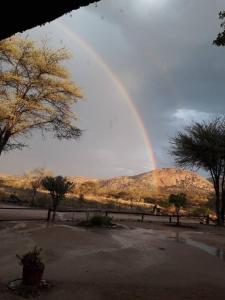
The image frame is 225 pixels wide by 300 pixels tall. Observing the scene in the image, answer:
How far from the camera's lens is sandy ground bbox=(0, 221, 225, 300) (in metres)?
8.76

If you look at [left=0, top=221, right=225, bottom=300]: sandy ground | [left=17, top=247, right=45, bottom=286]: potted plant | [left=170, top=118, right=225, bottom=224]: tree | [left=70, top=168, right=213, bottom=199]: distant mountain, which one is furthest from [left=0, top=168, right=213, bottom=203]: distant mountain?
[left=17, top=247, right=45, bottom=286]: potted plant

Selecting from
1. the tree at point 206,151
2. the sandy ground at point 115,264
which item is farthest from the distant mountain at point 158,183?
the sandy ground at point 115,264

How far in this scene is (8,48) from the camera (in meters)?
27.7

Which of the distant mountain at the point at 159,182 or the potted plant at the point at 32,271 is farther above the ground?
the distant mountain at the point at 159,182

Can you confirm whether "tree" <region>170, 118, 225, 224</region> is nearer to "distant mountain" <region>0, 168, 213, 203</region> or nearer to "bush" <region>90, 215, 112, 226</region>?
"bush" <region>90, 215, 112, 226</region>

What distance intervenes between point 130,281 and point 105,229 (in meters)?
11.1

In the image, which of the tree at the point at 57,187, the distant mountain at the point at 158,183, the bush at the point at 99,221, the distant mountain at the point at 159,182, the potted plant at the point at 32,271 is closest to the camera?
the potted plant at the point at 32,271

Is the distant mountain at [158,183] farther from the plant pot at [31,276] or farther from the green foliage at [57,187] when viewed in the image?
the plant pot at [31,276]

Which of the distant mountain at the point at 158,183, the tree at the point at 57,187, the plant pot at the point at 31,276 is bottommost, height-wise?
the plant pot at the point at 31,276

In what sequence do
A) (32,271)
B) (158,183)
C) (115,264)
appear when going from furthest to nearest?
(158,183), (115,264), (32,271)

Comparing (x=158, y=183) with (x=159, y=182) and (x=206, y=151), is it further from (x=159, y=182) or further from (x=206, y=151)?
(x=206, y=151)

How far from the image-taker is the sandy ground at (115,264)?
8758 millimetres

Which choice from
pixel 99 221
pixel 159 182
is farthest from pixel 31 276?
pixel 159 182

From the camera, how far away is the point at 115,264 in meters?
11.8
